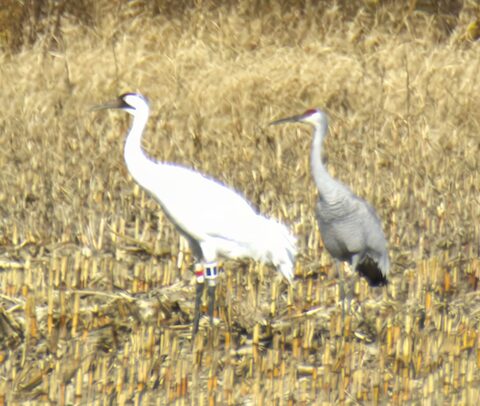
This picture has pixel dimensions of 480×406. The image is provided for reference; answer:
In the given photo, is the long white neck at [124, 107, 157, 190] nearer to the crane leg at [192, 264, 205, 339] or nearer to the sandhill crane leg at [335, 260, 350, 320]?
the crane leg at [192, 264, 205, 339]

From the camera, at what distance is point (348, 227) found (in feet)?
21.0

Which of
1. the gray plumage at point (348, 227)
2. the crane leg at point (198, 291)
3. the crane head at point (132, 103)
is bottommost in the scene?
the crane leg at point (198, 291)

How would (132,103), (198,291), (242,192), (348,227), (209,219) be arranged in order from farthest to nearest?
1. (242,192)
2. (132,103)
3. (348,227)
4. (209,219)
5. (198,291)

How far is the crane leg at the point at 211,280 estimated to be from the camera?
5.96 meters

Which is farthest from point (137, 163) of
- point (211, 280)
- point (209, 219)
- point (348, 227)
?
point (348, 227)

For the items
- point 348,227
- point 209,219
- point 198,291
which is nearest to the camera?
point 198,291

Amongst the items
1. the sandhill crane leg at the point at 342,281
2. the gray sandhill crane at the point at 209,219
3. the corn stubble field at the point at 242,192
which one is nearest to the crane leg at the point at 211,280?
the gray sandhill crane at the point at 209,219

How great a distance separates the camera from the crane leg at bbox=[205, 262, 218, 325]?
19.5ft

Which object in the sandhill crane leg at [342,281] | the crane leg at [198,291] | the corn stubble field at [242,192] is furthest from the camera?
the sandhill crane leg at [342,281]

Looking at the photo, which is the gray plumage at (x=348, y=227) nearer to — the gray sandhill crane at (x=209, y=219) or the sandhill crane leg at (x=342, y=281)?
→ the sandhill crane leg at (x=342, y=281)

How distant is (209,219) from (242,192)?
6.36ft

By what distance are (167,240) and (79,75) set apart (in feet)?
13.0

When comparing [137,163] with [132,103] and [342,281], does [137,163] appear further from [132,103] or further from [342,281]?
[342,281]

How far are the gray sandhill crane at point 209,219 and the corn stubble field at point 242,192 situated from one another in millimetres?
184
